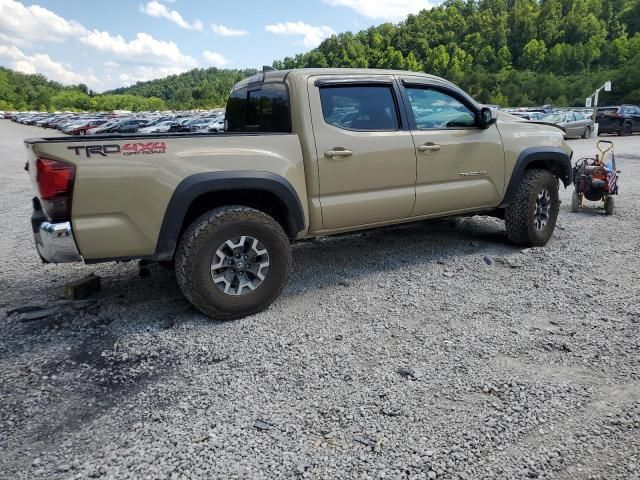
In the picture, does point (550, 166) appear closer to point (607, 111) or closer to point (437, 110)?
point (437, 110)

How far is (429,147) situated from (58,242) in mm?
3173

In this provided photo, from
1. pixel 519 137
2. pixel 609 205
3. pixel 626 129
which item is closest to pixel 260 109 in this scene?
pixel 519 137

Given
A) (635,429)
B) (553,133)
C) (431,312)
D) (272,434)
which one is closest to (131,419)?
(272,434)

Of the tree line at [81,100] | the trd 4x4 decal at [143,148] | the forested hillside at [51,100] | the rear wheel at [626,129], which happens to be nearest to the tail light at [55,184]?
the trd 4x4 decal at [143,148]

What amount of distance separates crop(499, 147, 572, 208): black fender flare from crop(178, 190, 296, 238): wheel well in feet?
8.35

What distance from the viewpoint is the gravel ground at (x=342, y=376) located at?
7.64 feet

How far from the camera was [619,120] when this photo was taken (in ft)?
82.3

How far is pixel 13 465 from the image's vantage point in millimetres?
2311

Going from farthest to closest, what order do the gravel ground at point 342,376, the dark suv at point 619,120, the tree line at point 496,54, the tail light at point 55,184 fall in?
1. the tree line at point 496,54
2. the dark suv at point 619,120
3. the tail light at point 55,184
4. the gravel ground at point 342,376

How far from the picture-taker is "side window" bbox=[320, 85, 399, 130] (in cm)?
421

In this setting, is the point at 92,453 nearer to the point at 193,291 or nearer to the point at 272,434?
the point at 272,434

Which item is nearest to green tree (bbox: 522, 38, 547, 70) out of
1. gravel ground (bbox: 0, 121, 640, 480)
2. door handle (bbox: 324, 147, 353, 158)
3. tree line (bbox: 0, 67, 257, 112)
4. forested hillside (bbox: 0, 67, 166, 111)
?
tree line (bbox: 0, 67, 257, 112)

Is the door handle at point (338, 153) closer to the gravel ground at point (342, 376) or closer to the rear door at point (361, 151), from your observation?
the rear door at point (361, 151)

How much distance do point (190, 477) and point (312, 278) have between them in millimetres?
2752
